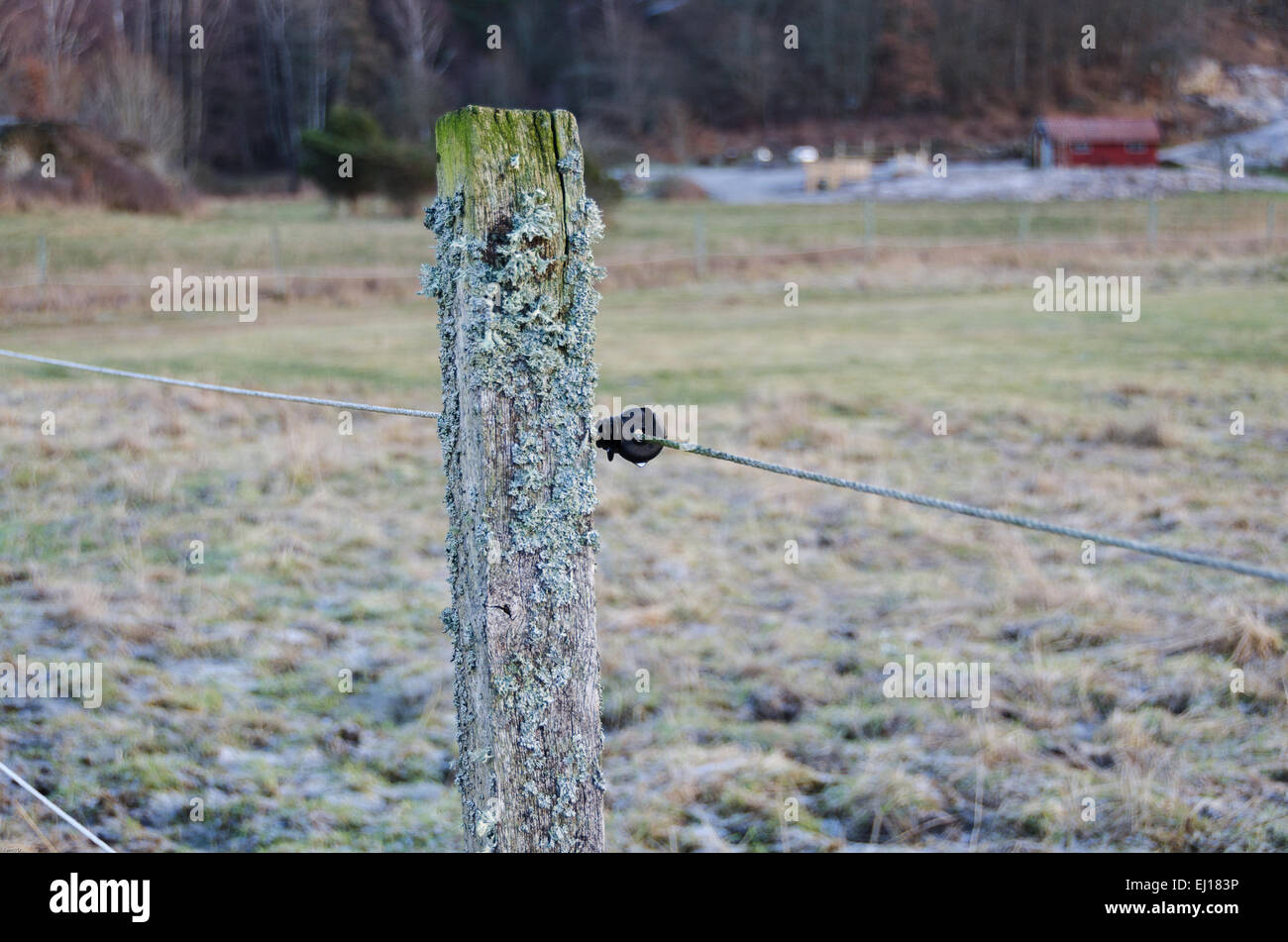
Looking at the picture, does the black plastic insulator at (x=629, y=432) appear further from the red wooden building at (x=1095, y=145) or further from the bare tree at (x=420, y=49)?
the red wooden building at (x=1095, y=145)

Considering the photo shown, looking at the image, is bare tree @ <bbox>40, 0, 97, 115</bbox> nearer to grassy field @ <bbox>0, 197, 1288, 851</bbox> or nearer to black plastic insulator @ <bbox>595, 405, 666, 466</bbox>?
grassy field @ <bbox>0, 197, 1288, 851</bbox>

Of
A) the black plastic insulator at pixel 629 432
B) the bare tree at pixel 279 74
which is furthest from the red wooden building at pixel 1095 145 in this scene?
the black plastic insulator at pixel 629 432

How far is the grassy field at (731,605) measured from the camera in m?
3.78

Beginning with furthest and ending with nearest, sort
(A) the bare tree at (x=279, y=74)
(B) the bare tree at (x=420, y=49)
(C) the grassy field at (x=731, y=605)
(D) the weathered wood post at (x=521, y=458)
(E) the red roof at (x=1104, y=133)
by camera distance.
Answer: (A) the bare tree at (x=279, y=74) → (B) the bare tree at (x=420, y=49) → (E) the red roof at (x=1104, y=133) → (C) the grassy field at (x=731, y=605) → (D) the weathered wood post at (x=521, y=458)

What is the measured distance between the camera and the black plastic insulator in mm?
2281

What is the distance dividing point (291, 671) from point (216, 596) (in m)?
0.95

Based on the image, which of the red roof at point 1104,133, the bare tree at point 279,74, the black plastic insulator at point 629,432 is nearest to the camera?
the black plastic insulator at point 629,432

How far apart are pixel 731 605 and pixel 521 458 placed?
3.76 meters

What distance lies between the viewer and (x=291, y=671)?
486 centimetres

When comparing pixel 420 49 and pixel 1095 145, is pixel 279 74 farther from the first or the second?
pixel 1095 145

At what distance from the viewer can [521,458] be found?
2.02 meters

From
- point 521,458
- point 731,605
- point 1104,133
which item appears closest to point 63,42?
point 1104,133

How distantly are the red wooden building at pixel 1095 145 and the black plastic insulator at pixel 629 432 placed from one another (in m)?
48.9
